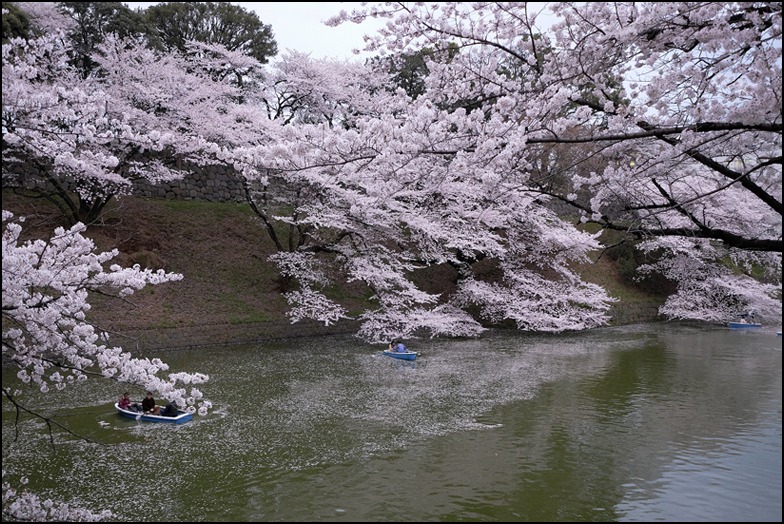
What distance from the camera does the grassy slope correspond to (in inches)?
571

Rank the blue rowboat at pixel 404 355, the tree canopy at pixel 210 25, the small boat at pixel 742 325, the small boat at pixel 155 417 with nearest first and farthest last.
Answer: the small boat at pixel 155 417, the blue rowboat at pixel 404 355, the small boat at pixel 742 325, the tree canopy at pixel 210 25

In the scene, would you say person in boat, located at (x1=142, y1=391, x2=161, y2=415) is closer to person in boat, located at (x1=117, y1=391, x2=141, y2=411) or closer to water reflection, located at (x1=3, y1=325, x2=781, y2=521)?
person in boat, located at (x1=117, y1=391, x2=141, y2=411)

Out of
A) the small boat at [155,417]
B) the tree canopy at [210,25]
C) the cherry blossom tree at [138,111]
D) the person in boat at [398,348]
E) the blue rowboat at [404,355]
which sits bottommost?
the small boat at [155,417]

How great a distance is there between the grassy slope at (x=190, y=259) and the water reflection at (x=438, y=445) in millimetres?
2128

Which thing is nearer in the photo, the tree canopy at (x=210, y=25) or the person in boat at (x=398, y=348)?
the person in boat at (x=398, y=348)

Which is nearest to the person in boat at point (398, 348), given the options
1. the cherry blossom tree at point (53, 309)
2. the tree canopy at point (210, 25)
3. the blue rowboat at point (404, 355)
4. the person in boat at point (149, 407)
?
the blue rowboat at point (404, 355)

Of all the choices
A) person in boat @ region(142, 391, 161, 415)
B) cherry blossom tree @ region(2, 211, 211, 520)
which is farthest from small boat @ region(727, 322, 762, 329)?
cherry blossom tree @ region(2, 211, 211, 520)

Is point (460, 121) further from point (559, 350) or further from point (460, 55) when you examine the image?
point (559, 350)

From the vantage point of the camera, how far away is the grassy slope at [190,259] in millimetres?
14500

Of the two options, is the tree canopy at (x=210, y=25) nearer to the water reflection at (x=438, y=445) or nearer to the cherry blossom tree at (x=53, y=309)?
the water reflection at (x=438, y=445)

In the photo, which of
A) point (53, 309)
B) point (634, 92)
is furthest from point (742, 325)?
point (53, 309)

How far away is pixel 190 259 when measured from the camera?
17.4m

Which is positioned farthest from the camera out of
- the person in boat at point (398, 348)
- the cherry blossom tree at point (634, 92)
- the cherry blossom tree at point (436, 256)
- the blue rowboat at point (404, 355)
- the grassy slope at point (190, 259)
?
the cherry blossom tree at point (436, 256)

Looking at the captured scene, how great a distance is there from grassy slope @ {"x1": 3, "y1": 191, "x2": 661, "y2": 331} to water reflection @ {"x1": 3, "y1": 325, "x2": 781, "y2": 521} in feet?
6.98
